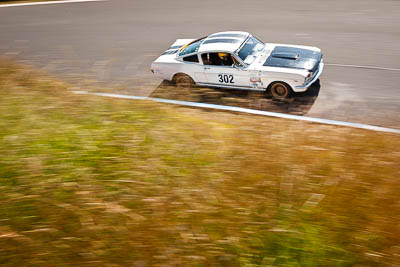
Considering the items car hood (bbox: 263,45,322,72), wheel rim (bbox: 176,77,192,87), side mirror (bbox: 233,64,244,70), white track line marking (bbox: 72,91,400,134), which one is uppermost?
car hood (bbox: 263,45,322,72)

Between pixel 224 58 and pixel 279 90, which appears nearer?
pixel 279 90

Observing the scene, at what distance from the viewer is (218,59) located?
33.3ft

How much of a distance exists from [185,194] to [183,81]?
649cm

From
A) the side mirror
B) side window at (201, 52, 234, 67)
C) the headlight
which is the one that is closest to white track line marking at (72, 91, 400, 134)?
the headlight

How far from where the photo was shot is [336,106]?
963 centimetres

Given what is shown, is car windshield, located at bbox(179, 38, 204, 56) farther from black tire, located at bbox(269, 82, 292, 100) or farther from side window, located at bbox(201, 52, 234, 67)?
black tire, located at bbox(269, 82, 292, 100)

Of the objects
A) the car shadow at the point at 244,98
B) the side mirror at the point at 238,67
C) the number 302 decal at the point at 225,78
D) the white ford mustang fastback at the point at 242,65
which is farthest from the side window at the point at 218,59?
the car shadow at the point at 244,98

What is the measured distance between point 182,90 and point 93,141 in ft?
16.8

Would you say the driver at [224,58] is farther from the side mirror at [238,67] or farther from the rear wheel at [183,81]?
the rear wheel at [183,81]

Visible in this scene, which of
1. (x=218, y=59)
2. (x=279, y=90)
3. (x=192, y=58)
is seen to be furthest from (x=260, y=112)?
(x=192, y=58)

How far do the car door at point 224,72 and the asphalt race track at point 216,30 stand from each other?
16.8 inches

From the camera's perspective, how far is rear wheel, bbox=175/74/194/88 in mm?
10758

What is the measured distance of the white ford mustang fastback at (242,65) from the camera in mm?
9617

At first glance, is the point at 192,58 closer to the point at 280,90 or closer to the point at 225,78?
the point at 225,78
